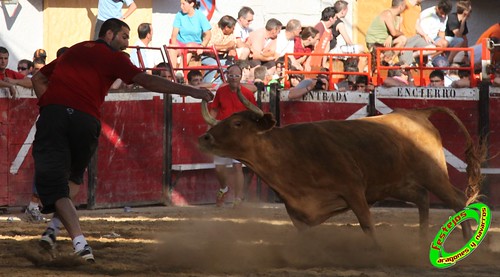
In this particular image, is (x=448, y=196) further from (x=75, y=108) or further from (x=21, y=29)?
(x=21, y=29)

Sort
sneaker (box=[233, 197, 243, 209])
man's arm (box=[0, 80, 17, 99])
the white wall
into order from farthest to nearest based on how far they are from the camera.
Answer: the white wall, sneaker (box=[233, 197, 243, 209]), man's arm (box=[0, 80, 17, 99])

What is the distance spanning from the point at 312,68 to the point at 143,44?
234 cm

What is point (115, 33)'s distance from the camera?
329 inches

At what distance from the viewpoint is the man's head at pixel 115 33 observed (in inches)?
329

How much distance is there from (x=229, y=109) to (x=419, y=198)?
11.9 ft

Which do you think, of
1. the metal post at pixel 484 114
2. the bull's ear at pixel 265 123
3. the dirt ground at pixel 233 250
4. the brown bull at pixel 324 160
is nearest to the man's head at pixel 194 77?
the dirt ground at pixel 233 250

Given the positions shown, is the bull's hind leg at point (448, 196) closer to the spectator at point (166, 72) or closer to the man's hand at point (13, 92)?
the spectator at point (166, 72)

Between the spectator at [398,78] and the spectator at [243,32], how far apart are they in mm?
2061

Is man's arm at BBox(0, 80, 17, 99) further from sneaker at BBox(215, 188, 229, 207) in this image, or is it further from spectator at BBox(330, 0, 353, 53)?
spectator at BBox(330, 0, 353, 53)

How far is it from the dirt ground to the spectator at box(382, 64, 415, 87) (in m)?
2.59

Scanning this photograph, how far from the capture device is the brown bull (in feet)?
27.9

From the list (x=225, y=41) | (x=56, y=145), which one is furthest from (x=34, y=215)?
(x=225, y=41)

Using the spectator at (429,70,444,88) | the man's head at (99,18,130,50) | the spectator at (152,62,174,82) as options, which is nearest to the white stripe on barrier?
the spectator at (152,62,174,82)

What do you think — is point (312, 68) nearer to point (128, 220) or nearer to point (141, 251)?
point (128, 220)
